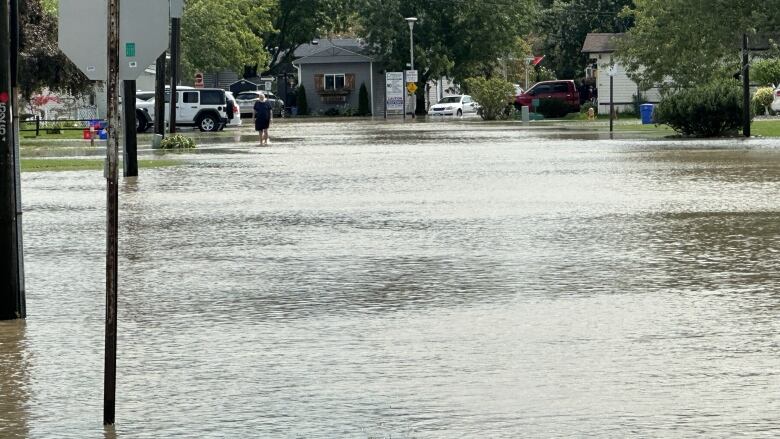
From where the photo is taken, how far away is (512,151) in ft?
130

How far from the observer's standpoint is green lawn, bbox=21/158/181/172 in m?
32.9

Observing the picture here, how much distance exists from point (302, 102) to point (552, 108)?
91.5 feet

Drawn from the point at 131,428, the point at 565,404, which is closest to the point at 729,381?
the point at 565,404

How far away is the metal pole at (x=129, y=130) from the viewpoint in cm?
2817

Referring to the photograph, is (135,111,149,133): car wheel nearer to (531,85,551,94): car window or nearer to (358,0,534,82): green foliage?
(531,85,551,94): car window

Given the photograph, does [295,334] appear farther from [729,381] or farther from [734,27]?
[734,27]

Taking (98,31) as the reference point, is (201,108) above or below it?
below

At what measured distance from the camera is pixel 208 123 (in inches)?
2518

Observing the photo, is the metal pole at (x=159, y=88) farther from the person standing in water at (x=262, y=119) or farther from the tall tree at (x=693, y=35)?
the tall tree at (x=693, y=35)

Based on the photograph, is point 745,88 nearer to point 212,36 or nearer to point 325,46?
point 212,36

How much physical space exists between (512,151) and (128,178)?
44.2 ft

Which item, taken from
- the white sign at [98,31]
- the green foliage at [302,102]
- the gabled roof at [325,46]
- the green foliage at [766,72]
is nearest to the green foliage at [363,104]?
the gabled roof at [325,46]

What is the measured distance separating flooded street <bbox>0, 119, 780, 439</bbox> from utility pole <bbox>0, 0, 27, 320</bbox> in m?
0.22

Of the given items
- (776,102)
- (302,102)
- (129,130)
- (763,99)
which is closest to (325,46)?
(302,102)
